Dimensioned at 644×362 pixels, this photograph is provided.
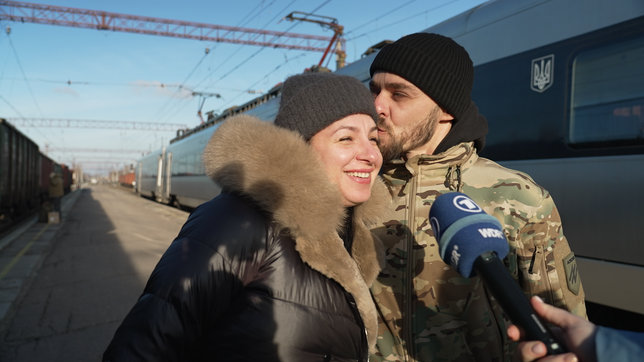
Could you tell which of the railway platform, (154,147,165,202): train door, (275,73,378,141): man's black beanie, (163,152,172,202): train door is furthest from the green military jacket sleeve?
(154,147,165,202): train door

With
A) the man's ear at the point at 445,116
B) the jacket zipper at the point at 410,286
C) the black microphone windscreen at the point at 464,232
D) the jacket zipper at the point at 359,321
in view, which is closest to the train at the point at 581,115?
the man's ear at the point at 445,116

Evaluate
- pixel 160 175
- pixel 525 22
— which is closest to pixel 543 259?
pixel 525 22

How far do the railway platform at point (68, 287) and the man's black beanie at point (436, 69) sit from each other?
3937 millimetres

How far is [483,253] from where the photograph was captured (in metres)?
0.95

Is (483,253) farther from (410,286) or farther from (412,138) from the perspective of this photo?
(412,138)

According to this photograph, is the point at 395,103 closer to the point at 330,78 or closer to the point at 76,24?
Answer: the point at 330,78

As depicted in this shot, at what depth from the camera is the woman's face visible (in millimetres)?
1721

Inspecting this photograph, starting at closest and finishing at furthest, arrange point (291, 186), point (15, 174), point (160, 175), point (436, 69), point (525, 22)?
point (291, 186), point (436, 69), point (525, 22), point (15, 174), point (160, 175)

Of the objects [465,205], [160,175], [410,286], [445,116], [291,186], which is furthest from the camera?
[160,175]

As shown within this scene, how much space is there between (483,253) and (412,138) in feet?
3.80

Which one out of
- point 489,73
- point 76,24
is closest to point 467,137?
point 489,73

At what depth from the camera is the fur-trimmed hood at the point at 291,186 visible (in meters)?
1.40

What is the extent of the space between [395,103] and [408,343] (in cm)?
111

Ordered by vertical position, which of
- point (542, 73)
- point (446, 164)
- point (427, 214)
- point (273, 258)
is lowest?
point (273, 258)
